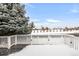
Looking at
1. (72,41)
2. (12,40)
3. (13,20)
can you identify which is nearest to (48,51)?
(72,41)

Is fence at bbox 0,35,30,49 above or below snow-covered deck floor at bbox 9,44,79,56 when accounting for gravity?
above

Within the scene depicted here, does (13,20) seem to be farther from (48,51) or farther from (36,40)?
(48,51)

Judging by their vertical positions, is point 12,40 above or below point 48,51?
above

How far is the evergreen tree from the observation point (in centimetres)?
215

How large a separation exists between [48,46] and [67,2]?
65 cm

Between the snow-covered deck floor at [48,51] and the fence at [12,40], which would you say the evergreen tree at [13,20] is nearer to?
the fence at [12,40]

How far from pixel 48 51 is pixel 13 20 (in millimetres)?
634

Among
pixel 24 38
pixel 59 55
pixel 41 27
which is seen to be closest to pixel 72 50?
pixel 59 55

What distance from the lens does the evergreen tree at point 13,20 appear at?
215 cm

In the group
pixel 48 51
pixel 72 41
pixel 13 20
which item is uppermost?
pixel 13 20

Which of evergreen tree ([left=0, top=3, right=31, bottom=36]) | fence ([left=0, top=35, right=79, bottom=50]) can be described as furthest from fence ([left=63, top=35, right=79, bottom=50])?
evergreen tree ([left=0, top=3, right=31, bottom=36])

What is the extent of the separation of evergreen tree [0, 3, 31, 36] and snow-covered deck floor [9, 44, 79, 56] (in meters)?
0.25

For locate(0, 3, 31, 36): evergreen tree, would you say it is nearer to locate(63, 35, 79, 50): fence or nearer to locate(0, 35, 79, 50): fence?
locate(0, 35, 79, 50): fence

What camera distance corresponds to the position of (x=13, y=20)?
7.16 ft
